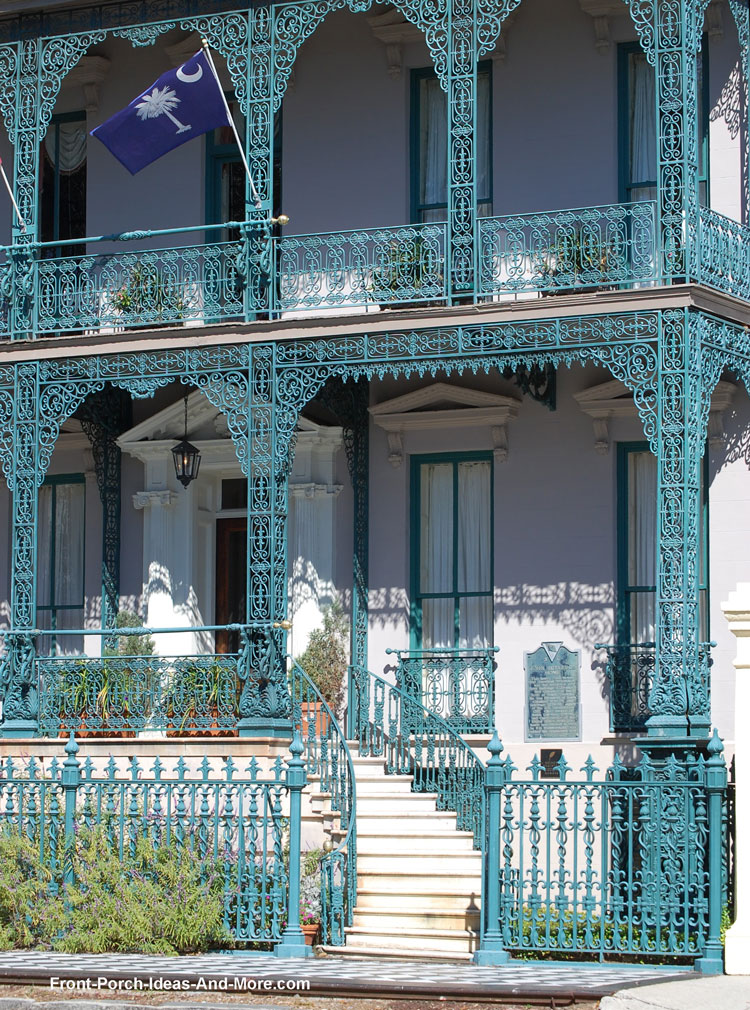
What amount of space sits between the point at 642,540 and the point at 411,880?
15.9 feet

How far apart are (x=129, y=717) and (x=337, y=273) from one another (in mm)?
5121

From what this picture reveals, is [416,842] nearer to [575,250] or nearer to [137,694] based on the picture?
[137,694]

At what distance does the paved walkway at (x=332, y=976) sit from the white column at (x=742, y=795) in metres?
0.38

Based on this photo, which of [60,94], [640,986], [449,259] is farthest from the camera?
[60,94]

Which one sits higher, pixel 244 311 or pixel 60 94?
pixel 60 94

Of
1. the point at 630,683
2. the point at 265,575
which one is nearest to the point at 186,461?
the point at 265,575

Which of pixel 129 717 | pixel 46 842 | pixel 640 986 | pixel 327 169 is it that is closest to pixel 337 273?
pixel 327 169

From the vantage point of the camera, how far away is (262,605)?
59.0ft

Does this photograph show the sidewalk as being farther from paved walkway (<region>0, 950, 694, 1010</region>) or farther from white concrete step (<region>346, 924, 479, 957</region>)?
white concrete step (<region>346, 924, 479, 957</region>)

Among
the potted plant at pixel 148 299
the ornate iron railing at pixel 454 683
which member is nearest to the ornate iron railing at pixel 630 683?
the ornate iron railing at pixel 454 683

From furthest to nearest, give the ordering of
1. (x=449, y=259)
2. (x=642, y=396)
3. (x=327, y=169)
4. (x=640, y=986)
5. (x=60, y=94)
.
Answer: (x=60, y=94), (x=327, y=169), (x=449, y=259), (x=642, y=396), (x=640, y=986)

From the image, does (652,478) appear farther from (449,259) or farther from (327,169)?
(327,169)

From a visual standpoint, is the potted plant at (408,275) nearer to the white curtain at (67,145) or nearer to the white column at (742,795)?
the white curtain at (67,145)

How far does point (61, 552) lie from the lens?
21.4m
